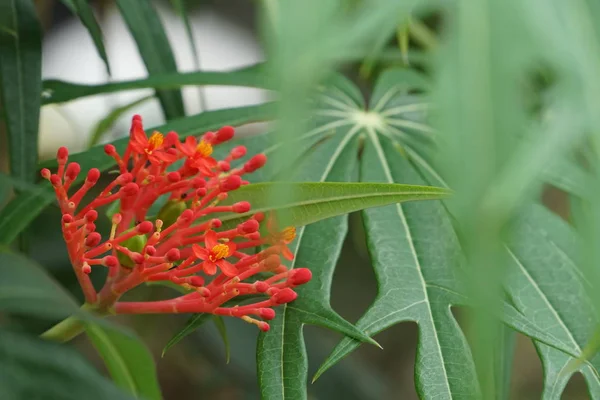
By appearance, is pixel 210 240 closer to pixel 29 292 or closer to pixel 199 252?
pixel 199 252

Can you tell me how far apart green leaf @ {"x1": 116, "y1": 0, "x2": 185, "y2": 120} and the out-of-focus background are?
0.21m

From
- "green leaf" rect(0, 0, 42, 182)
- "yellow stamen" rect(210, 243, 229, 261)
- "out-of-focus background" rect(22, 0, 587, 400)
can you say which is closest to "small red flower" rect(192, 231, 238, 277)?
"yellow stamen" rect(210, 243, 229, 261)

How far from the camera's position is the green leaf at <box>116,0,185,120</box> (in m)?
0.69

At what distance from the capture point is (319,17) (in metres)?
0.22

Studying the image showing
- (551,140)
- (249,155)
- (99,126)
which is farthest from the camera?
(99,126)

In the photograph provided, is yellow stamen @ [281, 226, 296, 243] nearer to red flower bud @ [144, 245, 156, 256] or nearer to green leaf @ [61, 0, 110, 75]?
red flower bud @ [144, 245, 156, 256]

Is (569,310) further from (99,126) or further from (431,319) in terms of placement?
(99,126)

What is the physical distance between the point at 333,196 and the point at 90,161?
0.25 metres

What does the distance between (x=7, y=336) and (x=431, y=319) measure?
298 millimetres

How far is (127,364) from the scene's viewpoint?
1.53ft

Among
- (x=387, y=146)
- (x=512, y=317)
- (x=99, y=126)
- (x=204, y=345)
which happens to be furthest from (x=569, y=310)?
(x=204, y=345)

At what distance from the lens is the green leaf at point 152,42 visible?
0.69 m

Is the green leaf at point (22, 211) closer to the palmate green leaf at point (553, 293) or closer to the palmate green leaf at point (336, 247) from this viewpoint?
the palmate green leaf at point (336, 247)

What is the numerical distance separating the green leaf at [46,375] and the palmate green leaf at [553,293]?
0.29 m
